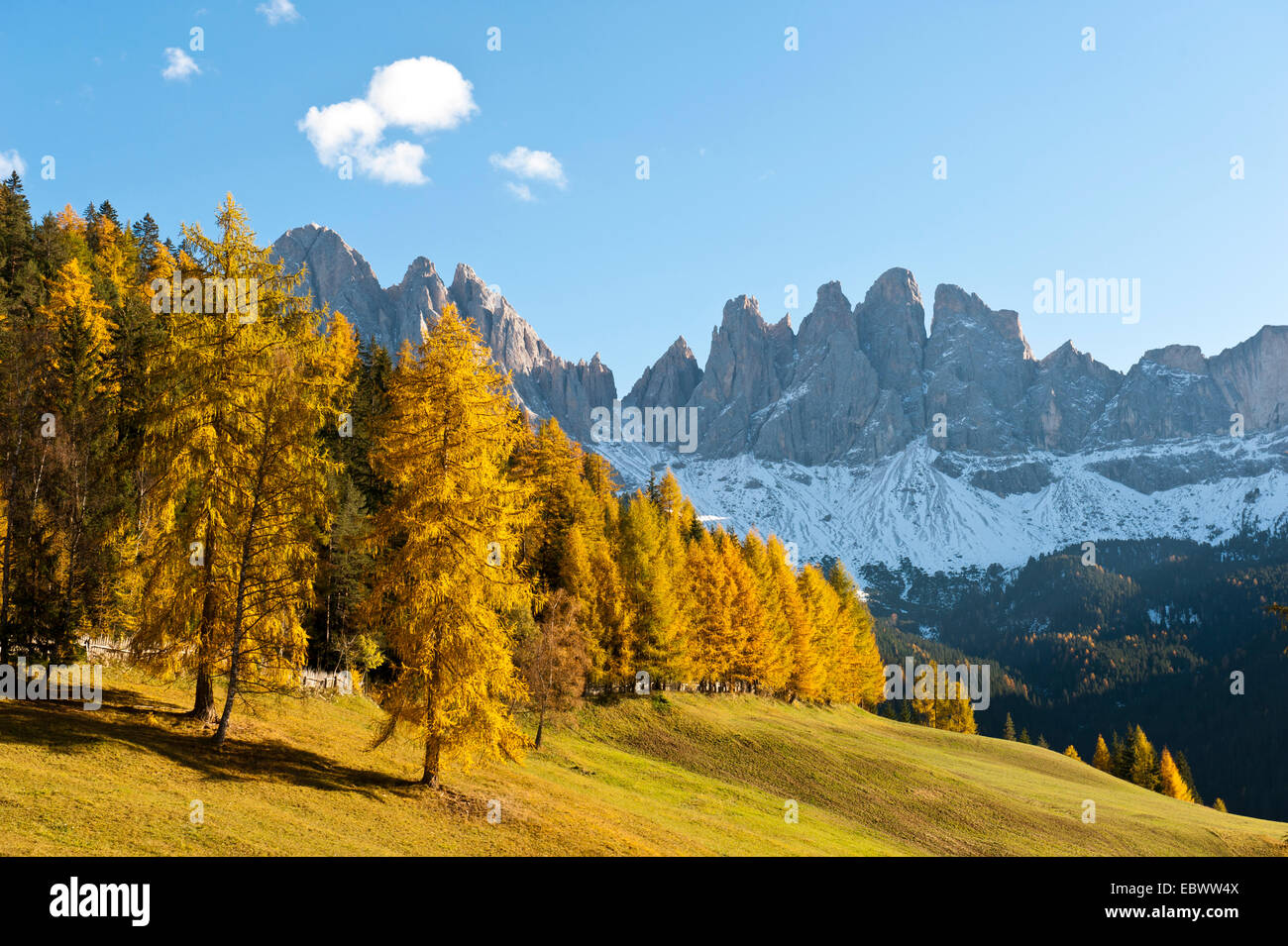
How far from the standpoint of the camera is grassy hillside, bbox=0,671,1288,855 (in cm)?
1614

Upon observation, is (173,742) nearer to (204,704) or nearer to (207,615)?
(204,704)

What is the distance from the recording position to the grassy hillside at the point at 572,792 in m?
16.1

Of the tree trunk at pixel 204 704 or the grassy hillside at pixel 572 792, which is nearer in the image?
the grassy hillside at pixel 572 792

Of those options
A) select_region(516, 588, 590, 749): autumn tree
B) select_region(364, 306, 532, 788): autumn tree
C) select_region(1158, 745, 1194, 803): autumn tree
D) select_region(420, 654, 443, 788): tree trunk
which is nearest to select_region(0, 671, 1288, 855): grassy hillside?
select_region(420, 654, 443, 788): tree trunk

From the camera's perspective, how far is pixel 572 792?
29.2 metres

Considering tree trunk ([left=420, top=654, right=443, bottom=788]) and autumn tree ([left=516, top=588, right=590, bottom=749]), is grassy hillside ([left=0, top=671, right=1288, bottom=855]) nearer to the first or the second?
tree trunk ([left=420, top=654, right=443, bottom=788])

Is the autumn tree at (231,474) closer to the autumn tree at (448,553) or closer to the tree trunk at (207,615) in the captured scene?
the tree trunk at (207,615)

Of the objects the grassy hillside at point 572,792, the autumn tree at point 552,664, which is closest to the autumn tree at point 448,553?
the grassy hillside at point 572,792

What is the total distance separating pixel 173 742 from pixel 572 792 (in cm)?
1447

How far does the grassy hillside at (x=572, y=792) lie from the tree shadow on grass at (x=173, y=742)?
83mm

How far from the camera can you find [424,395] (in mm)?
22484
